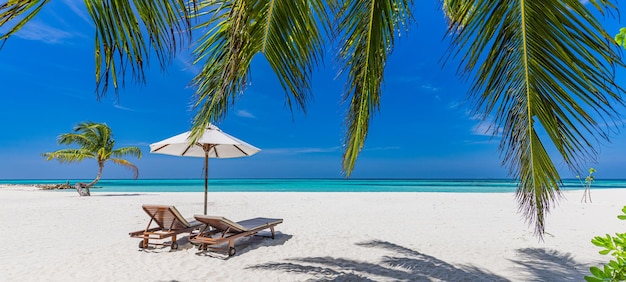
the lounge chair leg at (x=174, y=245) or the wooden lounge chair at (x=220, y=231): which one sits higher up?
the wooden lounge chair at (x=220, y=231)

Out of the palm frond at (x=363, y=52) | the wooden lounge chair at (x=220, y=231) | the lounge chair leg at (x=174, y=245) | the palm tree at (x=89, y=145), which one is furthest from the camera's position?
the palm tree at (x=89, y=145)

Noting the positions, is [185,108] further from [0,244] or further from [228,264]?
[0,244]

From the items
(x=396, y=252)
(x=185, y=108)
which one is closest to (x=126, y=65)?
(x=185, y=108)

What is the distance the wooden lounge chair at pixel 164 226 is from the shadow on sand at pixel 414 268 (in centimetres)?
160

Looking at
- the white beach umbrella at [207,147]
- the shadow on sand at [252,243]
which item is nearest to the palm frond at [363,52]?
the shadow on sand at [252,243]

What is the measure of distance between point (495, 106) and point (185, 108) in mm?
2146

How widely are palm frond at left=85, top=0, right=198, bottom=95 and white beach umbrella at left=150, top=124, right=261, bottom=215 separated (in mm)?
4004

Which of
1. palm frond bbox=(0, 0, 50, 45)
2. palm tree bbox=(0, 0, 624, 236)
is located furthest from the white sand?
palm frond bbox=(0, 0, 50, 45)

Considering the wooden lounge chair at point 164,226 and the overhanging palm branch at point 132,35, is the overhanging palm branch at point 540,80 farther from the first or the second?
the wooden lounge chair at point 164,226

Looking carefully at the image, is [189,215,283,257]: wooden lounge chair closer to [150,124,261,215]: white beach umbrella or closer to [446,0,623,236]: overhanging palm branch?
[150,124,261,215]: white beach umbrella

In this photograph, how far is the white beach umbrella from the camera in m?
5.78

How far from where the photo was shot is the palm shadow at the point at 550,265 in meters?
4.06

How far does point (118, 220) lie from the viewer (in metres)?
8.30

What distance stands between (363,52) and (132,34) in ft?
8.06
